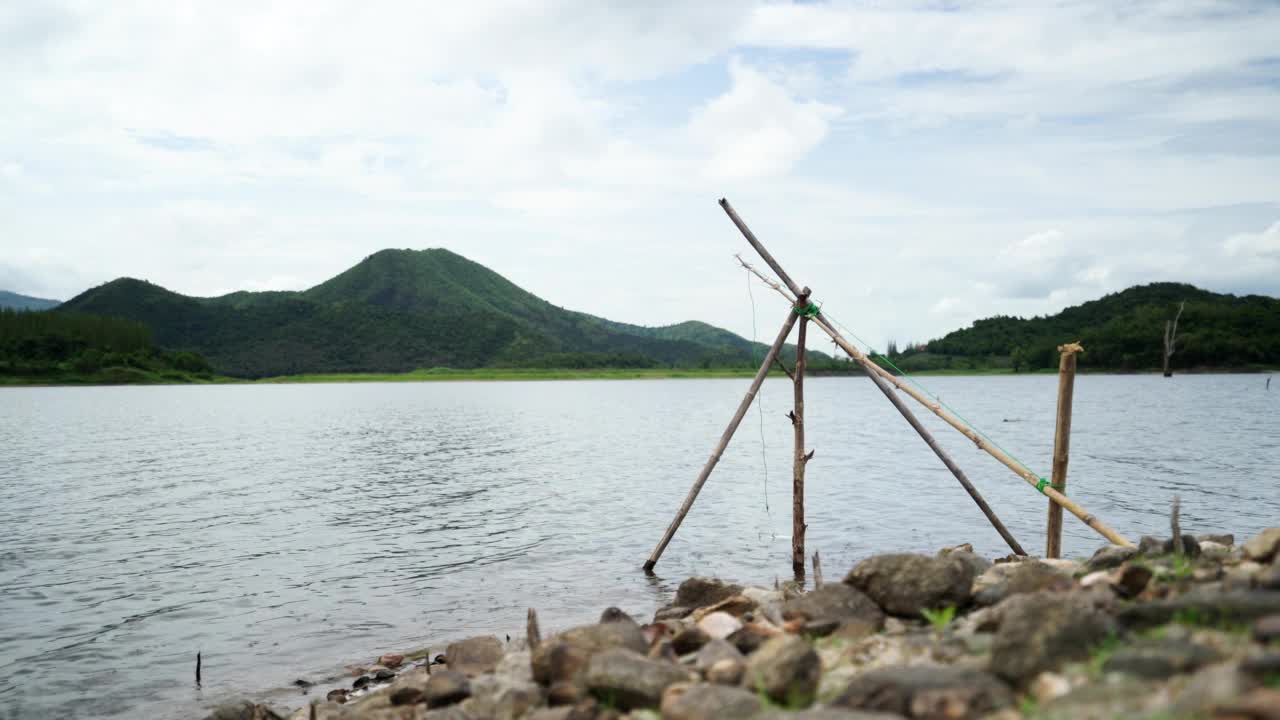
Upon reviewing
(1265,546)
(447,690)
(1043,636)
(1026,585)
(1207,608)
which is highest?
(1265,546)

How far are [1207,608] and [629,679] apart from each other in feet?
16.7

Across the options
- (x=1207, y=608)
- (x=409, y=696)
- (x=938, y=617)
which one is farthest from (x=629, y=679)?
(x=1207, y=608)

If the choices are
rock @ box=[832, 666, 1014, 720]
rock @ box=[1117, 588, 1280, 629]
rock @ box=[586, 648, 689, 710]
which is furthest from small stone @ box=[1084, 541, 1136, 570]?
rock @ box=[586, 648, 689, 710]

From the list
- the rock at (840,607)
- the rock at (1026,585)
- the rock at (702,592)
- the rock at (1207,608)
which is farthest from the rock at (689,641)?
the rock at (702,592)

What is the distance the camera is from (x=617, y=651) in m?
8.66

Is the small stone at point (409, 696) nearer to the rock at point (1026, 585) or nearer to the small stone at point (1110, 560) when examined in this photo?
the rock at point (1026, 585)

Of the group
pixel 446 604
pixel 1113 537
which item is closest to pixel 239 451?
pixel 446 604

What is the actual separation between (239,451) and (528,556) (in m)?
39.1

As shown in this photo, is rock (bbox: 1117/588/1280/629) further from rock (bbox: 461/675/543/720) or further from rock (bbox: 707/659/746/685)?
rock (bbox: 461/675/543/720)

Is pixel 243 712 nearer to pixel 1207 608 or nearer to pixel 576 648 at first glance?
pixel 576 648

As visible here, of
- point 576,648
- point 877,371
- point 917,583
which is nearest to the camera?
point 576,648

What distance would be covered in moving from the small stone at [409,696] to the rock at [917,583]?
19.0 feet

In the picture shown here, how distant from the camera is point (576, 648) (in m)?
9.39

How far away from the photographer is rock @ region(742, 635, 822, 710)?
7.44 metres
